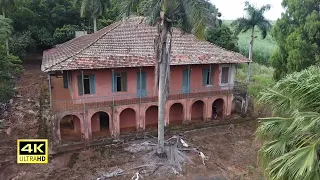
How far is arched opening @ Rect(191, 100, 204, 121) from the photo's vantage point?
77.8ft

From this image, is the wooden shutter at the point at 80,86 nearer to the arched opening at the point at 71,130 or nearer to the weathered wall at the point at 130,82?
the weathered wall at the point at 130,82

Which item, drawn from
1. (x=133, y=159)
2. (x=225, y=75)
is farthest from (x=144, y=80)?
(x=225, y=75)

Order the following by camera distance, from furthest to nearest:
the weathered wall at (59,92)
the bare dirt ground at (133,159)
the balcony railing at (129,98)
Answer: the weathered wall at (59,92)
the balcony railing at (129,98)
the bare dirt ground at (133,159)

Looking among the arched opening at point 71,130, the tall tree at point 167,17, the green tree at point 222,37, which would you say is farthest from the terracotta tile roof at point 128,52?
the green tree at point 222,37

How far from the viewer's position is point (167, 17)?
15.2 meters

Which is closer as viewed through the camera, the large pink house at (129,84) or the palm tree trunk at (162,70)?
the palm tree trunk at (162,70)

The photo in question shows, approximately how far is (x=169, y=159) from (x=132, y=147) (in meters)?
2.85

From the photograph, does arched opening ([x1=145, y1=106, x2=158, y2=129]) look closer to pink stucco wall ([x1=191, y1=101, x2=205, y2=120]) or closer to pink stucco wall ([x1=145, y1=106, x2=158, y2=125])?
pink stucco wall ([x1=145, y1=106, x2=158, y2=125])

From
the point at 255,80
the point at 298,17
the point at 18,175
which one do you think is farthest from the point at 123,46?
the point at 255,80

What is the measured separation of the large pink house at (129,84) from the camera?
62.0 feet

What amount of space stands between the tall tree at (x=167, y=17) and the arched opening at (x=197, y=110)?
782 centimetres

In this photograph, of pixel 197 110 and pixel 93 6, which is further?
pixel 93 6

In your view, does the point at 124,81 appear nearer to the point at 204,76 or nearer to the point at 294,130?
the point at 204,76

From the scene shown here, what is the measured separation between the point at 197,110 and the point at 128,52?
7.73 m
